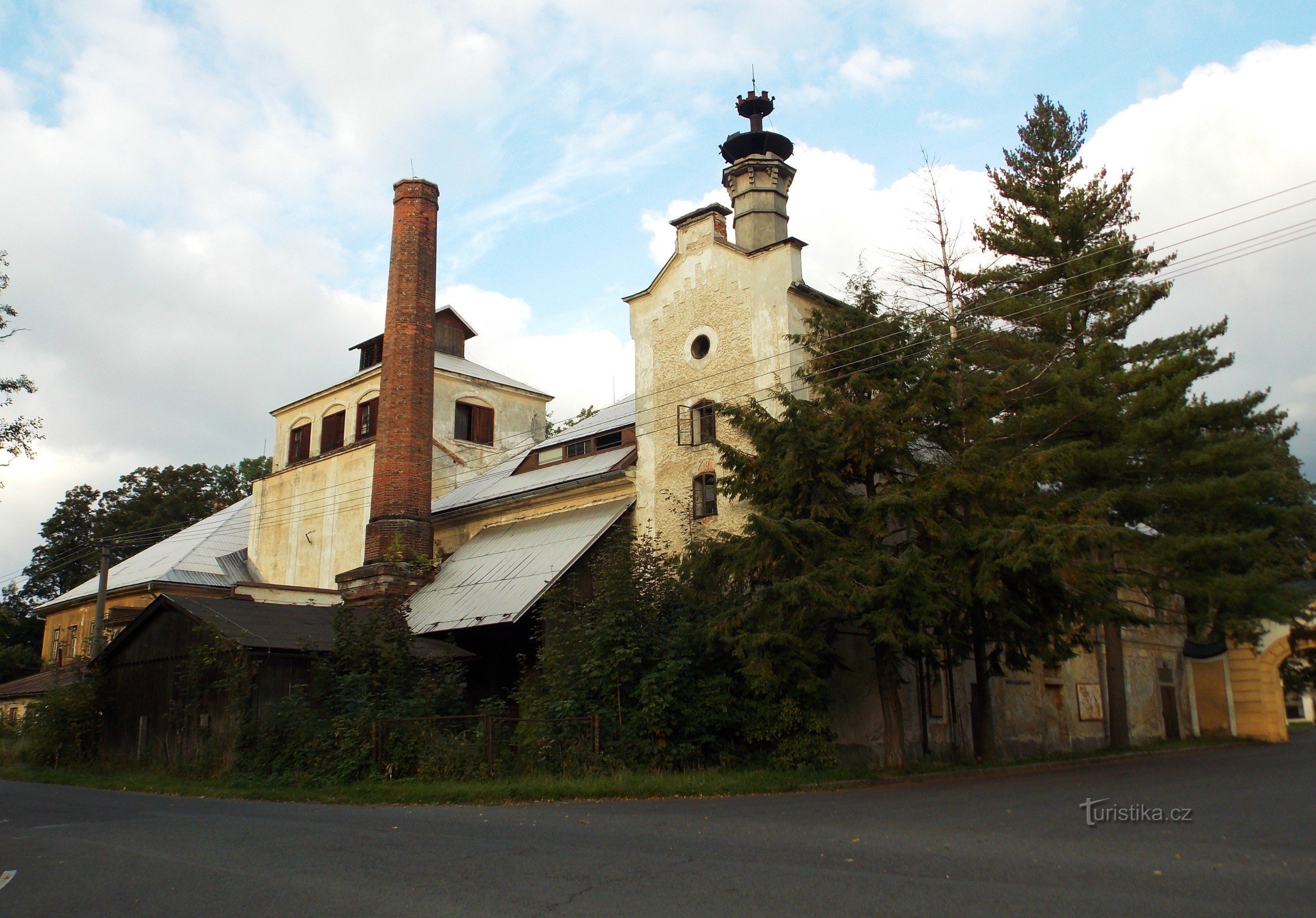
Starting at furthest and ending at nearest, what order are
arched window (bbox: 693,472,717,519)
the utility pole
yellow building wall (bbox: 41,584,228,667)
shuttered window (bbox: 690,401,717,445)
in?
1. yellow building wall (bbox: 41,584,228,667)
2. the utility pole
3. shuttered window (bbox: 690,401,717,445)
4. arched window (bbox: 693,472,717,519)

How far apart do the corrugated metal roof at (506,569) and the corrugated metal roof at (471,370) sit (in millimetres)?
9329

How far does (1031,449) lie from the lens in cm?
2028

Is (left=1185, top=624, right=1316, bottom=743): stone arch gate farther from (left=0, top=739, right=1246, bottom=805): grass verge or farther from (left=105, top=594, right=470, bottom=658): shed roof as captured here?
(left=105, top=594, right=470, bottom=658): shed roof

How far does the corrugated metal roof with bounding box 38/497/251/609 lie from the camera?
110 ft

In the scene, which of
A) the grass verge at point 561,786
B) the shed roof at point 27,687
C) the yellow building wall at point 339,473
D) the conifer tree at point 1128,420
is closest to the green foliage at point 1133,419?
the conifer tree at point 1128,420

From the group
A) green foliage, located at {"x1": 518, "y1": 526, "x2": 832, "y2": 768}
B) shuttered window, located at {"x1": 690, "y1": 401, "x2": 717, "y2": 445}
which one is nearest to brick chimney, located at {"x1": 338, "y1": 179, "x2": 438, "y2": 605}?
shuttered window, located at {"x1": 690, "y1": 401, "x2": 717, "y2": 445}

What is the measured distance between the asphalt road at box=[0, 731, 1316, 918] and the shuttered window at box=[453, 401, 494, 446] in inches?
851

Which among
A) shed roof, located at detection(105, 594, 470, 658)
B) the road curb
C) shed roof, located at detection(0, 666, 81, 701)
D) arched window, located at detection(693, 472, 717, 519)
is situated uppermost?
arched window, located at detection(693, 472, 717, 519)

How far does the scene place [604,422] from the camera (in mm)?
28172

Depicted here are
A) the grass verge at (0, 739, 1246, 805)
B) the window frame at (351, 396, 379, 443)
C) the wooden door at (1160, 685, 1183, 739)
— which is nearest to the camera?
the grass verge at (0, 739, 1246, 805)

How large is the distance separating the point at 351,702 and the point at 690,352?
34.0 feet

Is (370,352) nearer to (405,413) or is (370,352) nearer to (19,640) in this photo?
(405,413)

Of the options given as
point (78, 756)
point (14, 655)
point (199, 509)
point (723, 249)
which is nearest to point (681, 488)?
point (723, 249)

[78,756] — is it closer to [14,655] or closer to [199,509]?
[14,655]
